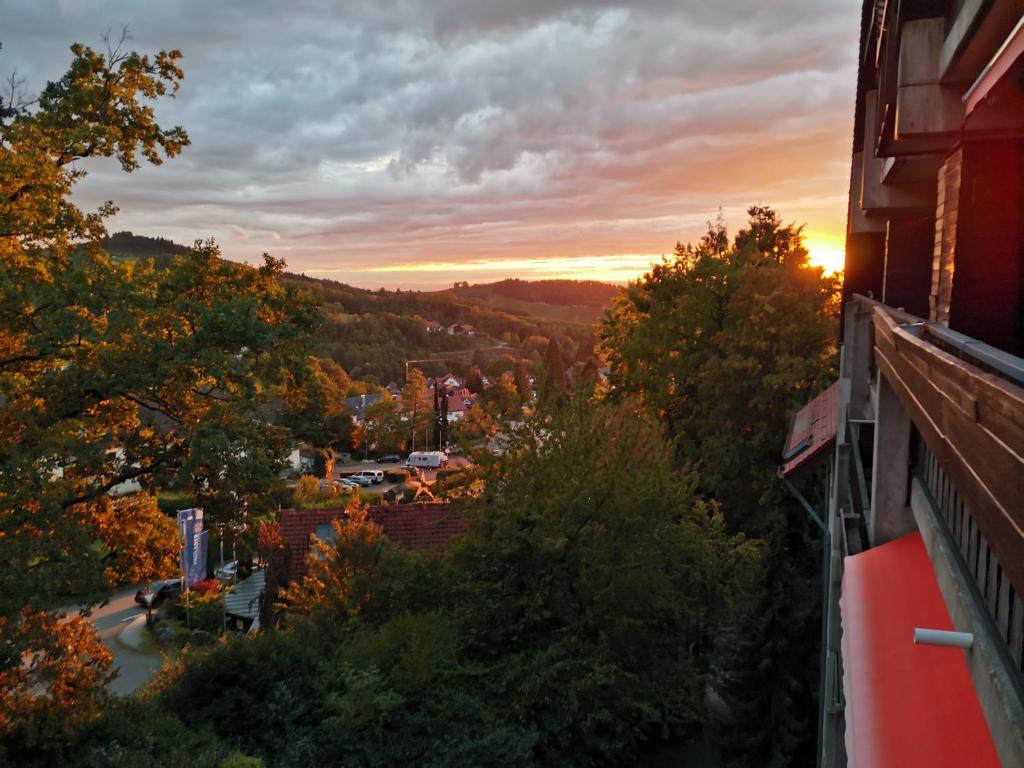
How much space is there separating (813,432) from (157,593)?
2335cm

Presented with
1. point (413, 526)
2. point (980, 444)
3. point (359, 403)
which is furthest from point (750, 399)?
point (359, 403)

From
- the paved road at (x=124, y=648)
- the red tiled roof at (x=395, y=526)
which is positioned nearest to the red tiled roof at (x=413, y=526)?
the red tiled roof at (x=395, y=526)

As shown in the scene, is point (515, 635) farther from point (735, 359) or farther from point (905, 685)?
point (905, 685)

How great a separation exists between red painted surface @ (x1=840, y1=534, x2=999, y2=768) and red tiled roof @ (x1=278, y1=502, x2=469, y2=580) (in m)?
15.1

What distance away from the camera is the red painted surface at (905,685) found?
8.18 ft

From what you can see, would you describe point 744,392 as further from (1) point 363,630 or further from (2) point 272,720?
(2) point 272,720

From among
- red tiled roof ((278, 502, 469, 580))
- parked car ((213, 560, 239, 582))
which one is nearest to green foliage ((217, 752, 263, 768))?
red tiled roof ((278, 502, 469, 580))

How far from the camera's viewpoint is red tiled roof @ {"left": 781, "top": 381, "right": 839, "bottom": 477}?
28.2 ft

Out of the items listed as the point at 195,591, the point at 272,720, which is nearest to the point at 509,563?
the point at 272,720

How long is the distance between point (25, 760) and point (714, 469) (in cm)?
1411

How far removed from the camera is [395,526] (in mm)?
19203

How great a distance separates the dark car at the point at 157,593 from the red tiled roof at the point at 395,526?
23.4 feet

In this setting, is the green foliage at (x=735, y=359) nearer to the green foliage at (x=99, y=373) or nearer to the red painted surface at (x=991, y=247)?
the green foliage at (x=99, y=373)

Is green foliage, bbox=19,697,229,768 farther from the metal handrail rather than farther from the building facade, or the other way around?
the metal handrail
